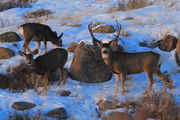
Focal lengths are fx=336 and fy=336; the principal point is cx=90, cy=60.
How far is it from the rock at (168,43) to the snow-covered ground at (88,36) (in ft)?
0.82

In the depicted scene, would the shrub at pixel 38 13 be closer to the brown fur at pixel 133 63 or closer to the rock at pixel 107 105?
the brown fur at pixel 133 63

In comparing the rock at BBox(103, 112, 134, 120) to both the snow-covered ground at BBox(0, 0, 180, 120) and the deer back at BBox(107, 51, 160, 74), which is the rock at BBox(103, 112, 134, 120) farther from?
the deer back at BBox(107, 51, 160, 74)

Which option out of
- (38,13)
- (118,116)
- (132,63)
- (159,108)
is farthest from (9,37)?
(159,108)

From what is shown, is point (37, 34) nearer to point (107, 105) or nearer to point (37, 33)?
point (37, 33)

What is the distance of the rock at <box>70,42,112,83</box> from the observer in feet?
34.1

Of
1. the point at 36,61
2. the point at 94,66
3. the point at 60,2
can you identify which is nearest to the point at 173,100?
the point at 94,66

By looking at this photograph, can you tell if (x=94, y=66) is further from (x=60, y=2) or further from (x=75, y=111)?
(x=60, y=2)

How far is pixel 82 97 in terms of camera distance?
9102 mm

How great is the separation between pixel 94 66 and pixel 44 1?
13.7 metres

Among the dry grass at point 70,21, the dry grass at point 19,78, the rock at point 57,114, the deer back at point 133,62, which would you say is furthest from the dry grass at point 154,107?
the dry grass at point 70,21

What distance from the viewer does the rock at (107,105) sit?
26.8ft

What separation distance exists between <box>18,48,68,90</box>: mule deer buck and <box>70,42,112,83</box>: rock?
0.48 meters

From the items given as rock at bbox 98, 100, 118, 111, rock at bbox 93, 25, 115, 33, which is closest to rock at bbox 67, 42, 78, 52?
rock at bbox 93, 25, 115, 33

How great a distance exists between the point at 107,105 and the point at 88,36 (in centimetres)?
532
